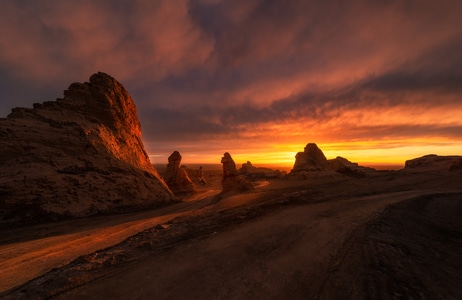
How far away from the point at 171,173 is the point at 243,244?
32.5 meters

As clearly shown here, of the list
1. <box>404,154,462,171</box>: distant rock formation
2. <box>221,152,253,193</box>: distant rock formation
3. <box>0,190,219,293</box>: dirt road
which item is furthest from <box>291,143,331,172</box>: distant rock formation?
<box>0,190,219,293</box>: dirt road

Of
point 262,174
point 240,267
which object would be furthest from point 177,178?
point 240,267

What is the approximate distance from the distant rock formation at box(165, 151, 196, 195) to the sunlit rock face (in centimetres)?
1413

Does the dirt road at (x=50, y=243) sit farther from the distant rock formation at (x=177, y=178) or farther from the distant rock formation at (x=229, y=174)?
Result: the distant rock formation at (x=177, y=178)

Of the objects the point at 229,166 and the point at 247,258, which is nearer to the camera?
the point at 247,258

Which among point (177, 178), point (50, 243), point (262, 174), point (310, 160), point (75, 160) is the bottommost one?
point (50, 243)

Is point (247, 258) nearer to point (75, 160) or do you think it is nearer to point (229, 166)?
point (75, 160)

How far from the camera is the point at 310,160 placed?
4697 cm

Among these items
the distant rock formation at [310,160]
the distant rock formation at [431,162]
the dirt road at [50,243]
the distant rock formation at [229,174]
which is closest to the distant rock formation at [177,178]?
the distant rock formation at [229,174]

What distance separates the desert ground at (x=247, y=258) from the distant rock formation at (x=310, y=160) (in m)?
32.9

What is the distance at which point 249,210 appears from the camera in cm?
1292

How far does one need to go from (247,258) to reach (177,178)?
32.6 metres

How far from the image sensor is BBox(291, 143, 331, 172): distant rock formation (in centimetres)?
4552

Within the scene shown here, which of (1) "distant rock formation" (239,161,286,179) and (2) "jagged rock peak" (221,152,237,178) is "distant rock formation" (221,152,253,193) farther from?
(1) "distant rock formation" (239,161,286,179)
